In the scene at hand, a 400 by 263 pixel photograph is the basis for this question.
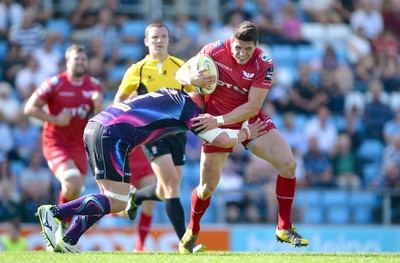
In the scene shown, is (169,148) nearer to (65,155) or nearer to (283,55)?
(65,155)

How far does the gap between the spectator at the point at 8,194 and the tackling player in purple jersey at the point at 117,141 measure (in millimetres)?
6261

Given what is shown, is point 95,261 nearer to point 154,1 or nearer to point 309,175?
point 309,175

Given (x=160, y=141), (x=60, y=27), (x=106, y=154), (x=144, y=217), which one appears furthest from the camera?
(x=60, y=27)

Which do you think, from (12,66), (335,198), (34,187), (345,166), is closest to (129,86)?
(34,187)

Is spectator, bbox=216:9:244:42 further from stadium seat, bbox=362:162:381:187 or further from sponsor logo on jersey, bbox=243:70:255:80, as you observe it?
sponsor logo on jersey, bbox=243:70:255:80

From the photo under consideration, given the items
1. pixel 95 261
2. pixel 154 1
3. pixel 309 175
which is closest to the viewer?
pixel 95 261

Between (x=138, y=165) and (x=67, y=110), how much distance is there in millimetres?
1189

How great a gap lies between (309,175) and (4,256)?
29.8 ft

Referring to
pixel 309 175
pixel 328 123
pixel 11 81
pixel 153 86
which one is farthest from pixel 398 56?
pixel 153 86

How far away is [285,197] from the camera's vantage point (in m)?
10.7

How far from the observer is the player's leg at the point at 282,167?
10.4 metres

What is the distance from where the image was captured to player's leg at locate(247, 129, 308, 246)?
34.2 ft

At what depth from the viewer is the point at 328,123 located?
19094mm

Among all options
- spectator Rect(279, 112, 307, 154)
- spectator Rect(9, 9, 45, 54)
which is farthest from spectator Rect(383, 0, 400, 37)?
spectator Rect(9, 9, 45, 54)
